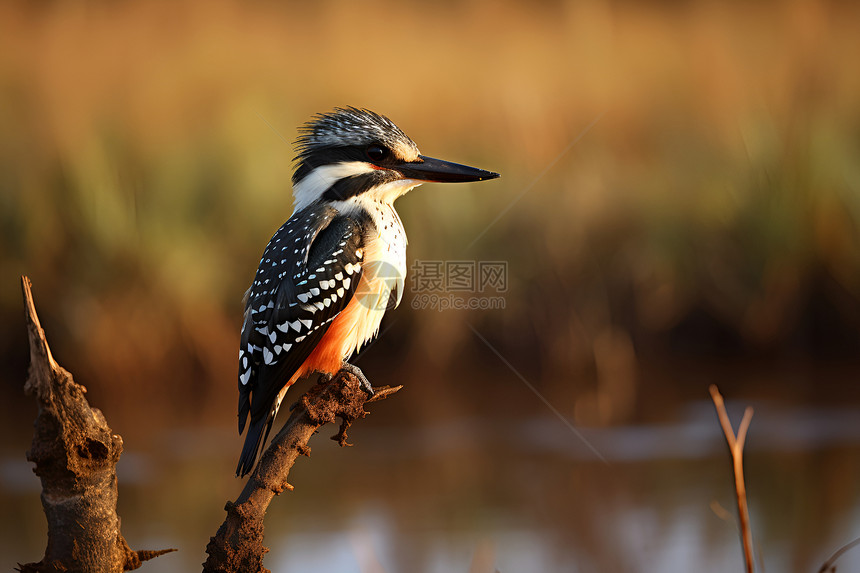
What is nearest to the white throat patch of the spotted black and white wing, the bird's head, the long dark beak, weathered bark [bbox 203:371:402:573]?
the bird's head

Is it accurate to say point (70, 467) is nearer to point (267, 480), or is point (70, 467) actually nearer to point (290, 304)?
point (267, 480)

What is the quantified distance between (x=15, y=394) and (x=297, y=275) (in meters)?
3.78

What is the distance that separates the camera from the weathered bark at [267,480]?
223cm

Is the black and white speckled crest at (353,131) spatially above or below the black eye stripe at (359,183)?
above

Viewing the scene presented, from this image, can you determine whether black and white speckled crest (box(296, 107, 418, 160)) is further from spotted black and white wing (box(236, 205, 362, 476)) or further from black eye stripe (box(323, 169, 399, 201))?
spotted black and white wing (box(236, 205, 362, 476))

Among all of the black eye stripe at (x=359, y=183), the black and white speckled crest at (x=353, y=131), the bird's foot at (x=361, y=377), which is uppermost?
the black and white speckled crest at (x=353, y=131)

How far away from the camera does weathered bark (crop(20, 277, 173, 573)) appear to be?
1936 mm

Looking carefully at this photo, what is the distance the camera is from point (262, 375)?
255 centimetres

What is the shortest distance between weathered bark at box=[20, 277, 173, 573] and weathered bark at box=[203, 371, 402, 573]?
288mm

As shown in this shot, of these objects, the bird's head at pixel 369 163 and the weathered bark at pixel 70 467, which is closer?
the weathered bark at pixel 70 467

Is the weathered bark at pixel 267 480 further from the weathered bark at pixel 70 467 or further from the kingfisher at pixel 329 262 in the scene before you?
the weathered bark at pixel 70 467

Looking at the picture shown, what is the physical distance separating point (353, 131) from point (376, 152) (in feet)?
0.38

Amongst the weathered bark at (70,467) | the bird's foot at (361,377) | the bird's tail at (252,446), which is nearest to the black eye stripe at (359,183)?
the bird's foot at (361,377)

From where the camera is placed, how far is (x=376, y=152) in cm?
288
